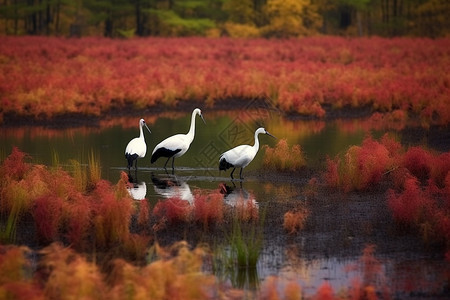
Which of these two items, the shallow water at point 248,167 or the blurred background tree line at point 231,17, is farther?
the blurred background tree line at point 231,17

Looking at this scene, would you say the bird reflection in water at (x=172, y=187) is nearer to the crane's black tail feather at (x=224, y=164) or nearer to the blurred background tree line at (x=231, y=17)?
the crane's black tail feather at (x=224, y=164)

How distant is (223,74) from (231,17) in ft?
68.1

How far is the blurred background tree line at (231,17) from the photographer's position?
157ft

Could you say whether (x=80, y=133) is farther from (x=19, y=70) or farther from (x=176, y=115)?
(x=19, y=70)

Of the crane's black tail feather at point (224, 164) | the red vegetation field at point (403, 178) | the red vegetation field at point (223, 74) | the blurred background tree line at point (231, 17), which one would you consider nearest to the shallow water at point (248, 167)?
the crane's black tail feather at point (224, 164)

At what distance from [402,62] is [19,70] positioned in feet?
52.9

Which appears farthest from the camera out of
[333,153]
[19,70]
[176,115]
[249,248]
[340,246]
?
[19,70]

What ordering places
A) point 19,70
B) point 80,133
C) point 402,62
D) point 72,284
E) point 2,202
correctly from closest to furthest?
point 72,284
point 2,202
point 80,133
point 19,70
point 402,62

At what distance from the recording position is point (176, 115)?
2575 cm

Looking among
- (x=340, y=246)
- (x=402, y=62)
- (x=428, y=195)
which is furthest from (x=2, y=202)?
(x=402, y=62)

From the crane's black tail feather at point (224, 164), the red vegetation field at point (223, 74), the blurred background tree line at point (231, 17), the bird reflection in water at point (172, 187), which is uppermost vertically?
the blurred background tree line at point (231, 17)

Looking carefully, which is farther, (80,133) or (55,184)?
(80,133)

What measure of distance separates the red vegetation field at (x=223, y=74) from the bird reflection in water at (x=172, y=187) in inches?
302

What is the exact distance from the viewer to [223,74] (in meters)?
31.6
